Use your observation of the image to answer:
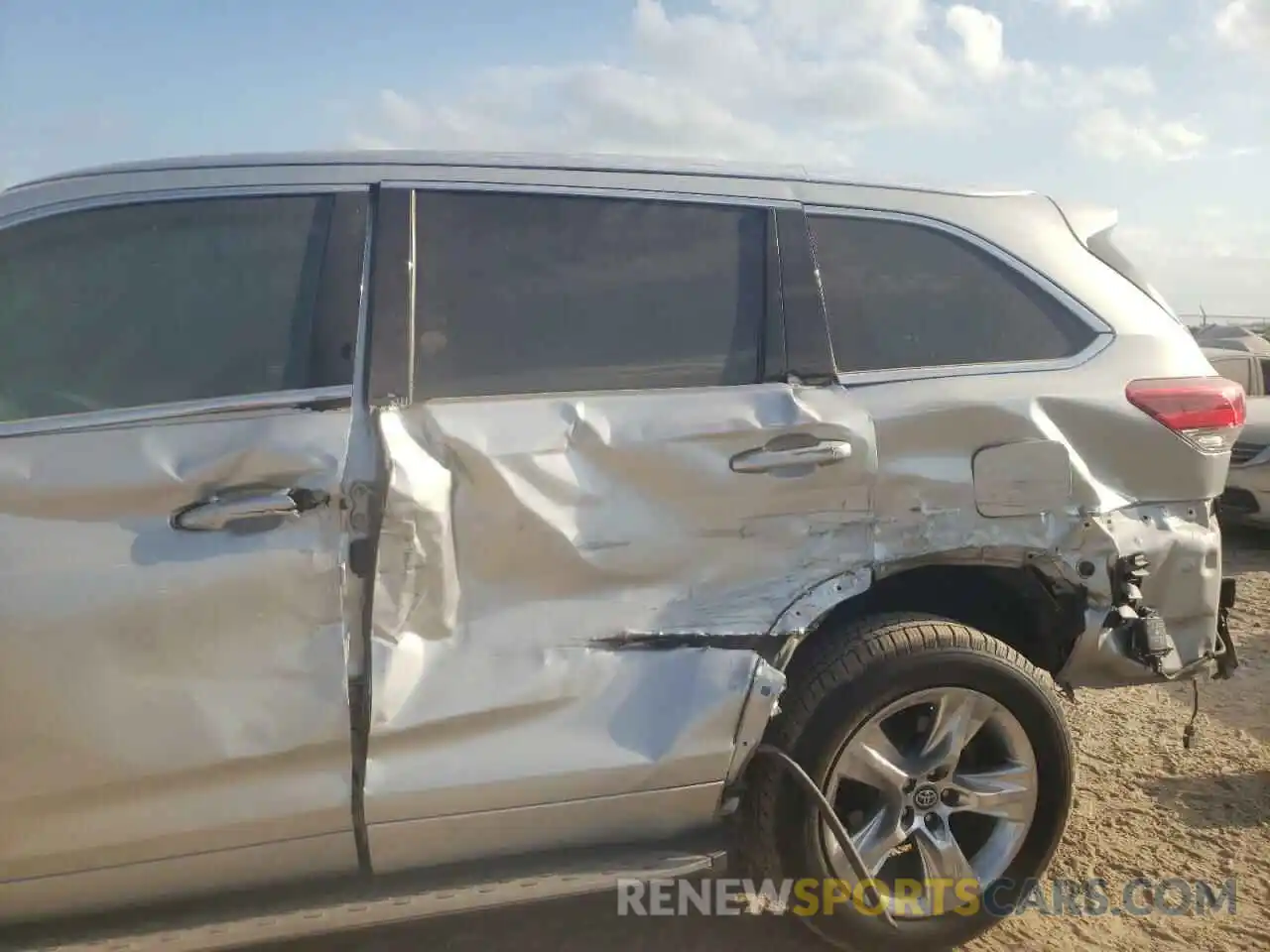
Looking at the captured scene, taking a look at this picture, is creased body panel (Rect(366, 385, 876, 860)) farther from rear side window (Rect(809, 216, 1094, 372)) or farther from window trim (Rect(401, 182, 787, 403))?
rear side window (Rect(809, 216, 1094, 372))

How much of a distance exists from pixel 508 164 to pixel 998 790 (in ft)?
7.23

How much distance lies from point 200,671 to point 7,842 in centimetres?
54

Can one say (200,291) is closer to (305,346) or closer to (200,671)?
(305,346)

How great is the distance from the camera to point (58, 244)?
2303 millimetres

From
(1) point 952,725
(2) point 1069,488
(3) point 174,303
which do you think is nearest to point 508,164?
(3) point 174,303

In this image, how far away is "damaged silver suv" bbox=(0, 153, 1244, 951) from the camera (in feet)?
7.04

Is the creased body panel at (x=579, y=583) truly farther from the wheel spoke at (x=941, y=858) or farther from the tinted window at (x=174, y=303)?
the wheel spoke at (x=941, y=858)

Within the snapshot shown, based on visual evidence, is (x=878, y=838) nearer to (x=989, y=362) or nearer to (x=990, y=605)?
(x=990, y=605)

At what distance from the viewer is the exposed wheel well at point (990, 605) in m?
2.77

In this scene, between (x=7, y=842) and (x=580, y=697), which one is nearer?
(x=7, y=842)

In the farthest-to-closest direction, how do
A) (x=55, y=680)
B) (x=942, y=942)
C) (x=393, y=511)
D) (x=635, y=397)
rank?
(x=942, y=942) < (x=635, y=397) < (x=393, y=511) < (x=55, y=680)

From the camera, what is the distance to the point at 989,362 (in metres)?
2.74

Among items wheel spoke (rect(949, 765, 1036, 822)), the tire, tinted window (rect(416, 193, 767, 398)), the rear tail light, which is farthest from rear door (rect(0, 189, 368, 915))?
the rear tail light

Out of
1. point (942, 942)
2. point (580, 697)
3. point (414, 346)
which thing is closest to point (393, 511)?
point (414, 346)
